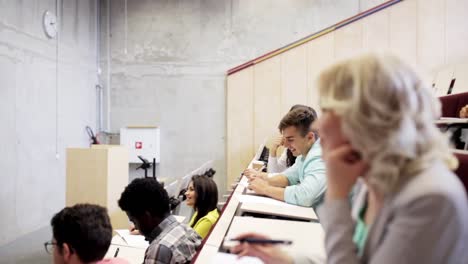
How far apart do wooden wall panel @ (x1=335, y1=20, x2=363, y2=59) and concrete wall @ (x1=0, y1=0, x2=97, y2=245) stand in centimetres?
357

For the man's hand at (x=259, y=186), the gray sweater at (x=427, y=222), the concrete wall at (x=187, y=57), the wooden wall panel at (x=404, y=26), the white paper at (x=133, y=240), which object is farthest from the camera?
the concrete wall at (x=187, y=57)

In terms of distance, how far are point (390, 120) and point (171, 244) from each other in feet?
3.39

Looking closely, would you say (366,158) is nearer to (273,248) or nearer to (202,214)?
(273,248)

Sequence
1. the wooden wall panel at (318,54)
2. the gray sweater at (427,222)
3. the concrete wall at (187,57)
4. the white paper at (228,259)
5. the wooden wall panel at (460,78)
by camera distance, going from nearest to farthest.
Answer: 1. the gray sweater at (427,222)
2. the white paper at (228,259)
3. the wooden wall panel at (460,78)
4. the wooden wall panel at (318,54)
5. the concrete wall at (187,57)

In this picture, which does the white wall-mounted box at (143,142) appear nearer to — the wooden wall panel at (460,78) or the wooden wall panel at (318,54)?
the wooden wall panel at (318,54)

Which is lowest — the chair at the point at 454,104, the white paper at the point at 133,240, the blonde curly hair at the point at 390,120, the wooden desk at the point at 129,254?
the white paper at the point at 133,240

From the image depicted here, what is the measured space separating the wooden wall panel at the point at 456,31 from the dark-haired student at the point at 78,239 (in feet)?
14.5

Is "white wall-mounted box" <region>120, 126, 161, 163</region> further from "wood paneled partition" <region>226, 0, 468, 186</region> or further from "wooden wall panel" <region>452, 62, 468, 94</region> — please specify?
"wooden wall panel" <region>452, 62, 468, 94</region>

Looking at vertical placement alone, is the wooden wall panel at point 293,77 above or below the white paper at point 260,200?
above

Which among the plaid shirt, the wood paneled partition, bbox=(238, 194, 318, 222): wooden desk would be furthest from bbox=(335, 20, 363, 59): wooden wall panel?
the plaid shirt

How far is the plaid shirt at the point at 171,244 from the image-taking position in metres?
1.26

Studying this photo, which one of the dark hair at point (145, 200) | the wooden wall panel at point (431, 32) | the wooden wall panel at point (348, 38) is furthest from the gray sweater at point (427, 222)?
the wooden wall panel at point (431, 32)

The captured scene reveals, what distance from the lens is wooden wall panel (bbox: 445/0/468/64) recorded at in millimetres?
4027

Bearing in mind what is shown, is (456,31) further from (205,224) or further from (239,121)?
(205,224)
